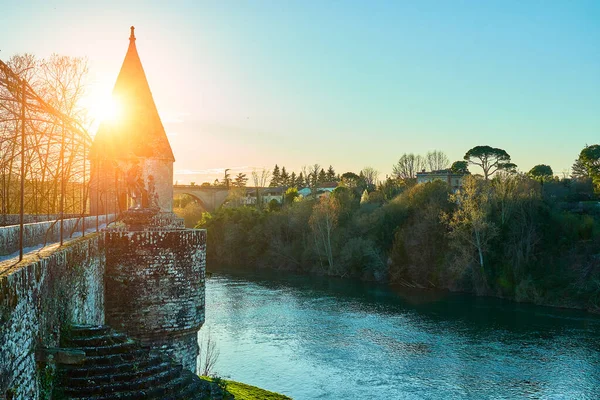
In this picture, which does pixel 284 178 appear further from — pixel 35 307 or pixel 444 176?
pixel 35 307

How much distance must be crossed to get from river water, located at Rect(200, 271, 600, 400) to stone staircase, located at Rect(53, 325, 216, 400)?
971 cm

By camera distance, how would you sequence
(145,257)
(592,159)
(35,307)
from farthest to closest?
(592,159), (145,257), (35,307)

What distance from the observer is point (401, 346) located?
73.4ft

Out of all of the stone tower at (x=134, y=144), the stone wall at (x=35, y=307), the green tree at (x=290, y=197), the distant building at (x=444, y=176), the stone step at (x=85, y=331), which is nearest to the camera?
the stone wall at (x=35, y=307)

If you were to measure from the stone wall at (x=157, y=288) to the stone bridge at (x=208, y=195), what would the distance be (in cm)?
6019

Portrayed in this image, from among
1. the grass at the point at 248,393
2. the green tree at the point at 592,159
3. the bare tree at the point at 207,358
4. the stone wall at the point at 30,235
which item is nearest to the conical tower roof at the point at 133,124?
the stone wall at the point at 30,235

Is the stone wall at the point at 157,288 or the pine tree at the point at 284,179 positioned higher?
the pine tree at the point at 284,179

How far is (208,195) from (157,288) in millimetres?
62470

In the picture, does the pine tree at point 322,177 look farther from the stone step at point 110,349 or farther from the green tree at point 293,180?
the stone step at point 110,349

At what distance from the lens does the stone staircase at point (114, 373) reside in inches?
263

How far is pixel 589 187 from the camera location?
46781mm

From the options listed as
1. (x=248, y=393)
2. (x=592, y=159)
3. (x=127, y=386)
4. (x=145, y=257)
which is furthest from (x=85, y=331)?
(x=592, y=159)

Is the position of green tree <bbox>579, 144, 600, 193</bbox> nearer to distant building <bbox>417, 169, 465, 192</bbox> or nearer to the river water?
the river water

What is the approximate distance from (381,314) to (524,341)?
7.47 metres
